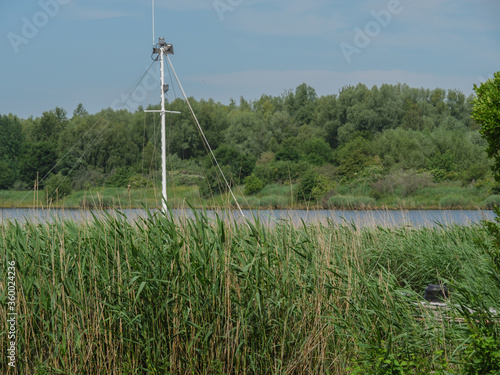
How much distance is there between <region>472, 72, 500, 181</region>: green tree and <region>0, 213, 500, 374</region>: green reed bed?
115 cm

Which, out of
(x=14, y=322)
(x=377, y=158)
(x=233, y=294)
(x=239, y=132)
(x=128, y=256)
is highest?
(x=239, y=132)

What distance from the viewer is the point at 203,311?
3.63 metres

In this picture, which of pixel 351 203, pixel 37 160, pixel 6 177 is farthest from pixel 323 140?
pixel 351 203

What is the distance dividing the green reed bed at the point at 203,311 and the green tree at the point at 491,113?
1.15 metres

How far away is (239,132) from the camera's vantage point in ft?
141

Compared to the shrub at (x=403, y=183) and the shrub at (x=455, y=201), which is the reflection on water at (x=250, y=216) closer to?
the shrub at (x=455, y=201)

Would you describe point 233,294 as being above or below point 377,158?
below

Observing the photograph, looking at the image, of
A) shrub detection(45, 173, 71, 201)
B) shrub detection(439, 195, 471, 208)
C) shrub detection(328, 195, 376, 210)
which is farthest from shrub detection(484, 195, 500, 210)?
shrub detection(45, 173, 71, 201)

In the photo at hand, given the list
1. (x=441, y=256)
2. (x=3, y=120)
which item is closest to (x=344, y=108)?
(x=3, y=120)

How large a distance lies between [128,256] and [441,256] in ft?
14.8

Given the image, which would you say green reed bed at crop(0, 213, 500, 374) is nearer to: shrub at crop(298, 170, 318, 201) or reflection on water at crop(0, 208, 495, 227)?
reflection on water at crop(0, 208, 495, 227)

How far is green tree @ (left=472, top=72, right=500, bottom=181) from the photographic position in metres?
2.92

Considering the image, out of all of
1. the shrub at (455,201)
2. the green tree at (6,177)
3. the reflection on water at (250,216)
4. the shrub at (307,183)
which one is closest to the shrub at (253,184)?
the shrub at (307,183)

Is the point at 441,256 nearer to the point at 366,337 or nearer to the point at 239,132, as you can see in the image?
the point at 366,337
